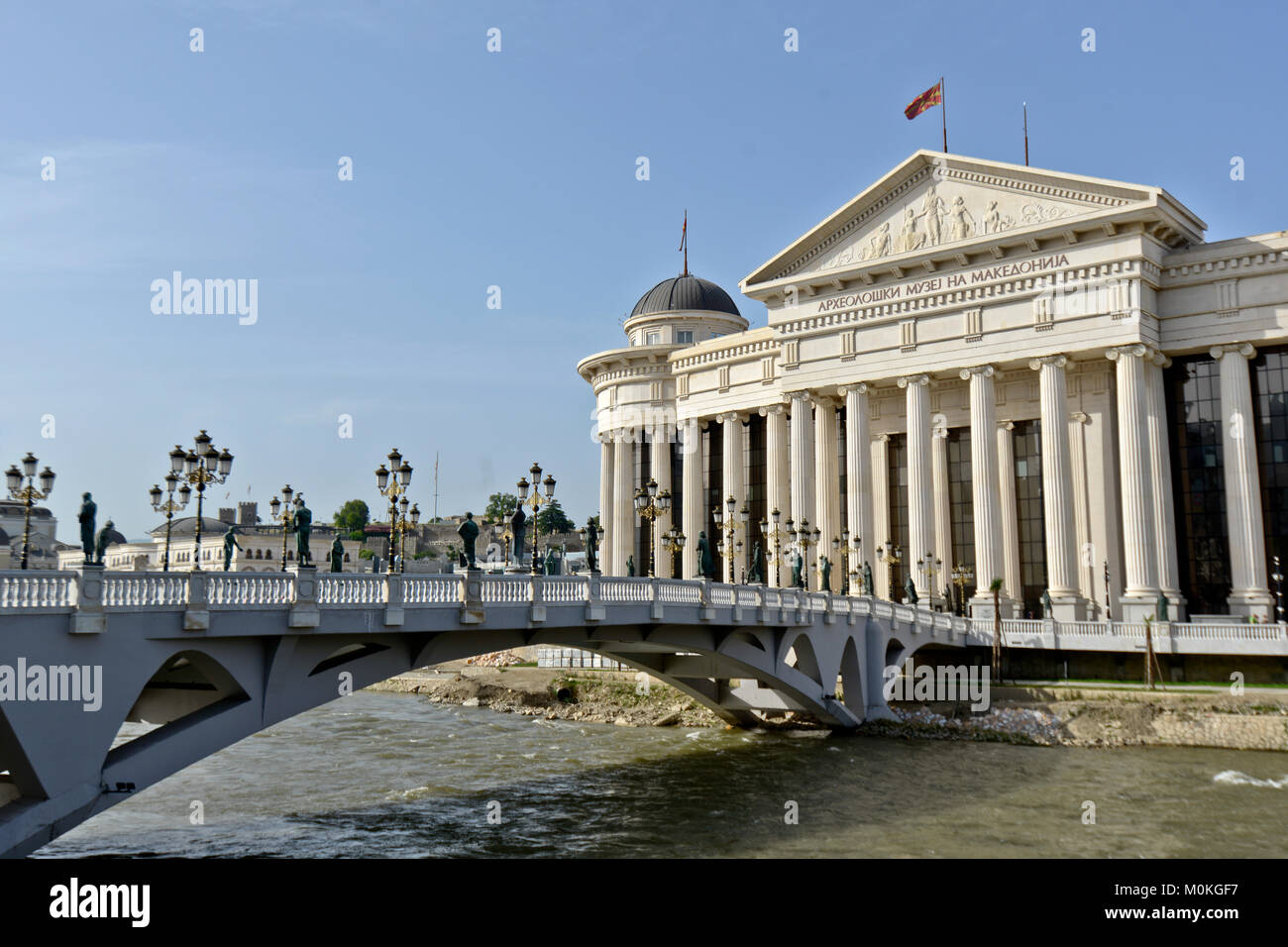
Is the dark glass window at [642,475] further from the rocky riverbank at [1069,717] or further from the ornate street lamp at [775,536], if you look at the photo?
the rocky riverbank at [1069,717]

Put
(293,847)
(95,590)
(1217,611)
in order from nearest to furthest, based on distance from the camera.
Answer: (95,590)
(293,847)
(1217,611)

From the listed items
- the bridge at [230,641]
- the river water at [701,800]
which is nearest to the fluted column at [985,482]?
the river water at [701,800]

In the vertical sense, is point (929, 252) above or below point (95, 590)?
above

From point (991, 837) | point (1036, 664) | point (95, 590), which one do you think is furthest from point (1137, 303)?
point (95, 590)

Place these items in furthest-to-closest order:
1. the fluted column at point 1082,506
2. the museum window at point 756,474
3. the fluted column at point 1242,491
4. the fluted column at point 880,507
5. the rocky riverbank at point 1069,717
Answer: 1. the museum window at point 756,474
2. the fluted column at point 880,507
3. the fluted column at point 1082,506
4. the fluted column at point 1242,491
5. the rocky riverbank at point 1069,717

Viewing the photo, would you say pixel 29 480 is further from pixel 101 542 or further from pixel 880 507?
pixel 880 507

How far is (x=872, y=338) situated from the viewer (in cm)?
6022

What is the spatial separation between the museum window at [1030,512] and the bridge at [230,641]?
84.4 ft

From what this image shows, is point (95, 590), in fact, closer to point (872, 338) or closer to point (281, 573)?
point (281, 573)

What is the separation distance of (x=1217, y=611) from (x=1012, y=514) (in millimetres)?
10940

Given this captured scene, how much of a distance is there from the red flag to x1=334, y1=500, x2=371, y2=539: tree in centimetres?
12259

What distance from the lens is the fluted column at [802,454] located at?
63.1m

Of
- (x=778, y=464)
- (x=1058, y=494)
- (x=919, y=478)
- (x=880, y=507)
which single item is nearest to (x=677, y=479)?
(x=778, y=464)

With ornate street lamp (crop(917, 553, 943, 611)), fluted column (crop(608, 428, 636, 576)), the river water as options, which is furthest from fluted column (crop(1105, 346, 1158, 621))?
fluted column (crop(608, 428, 636, 576))
